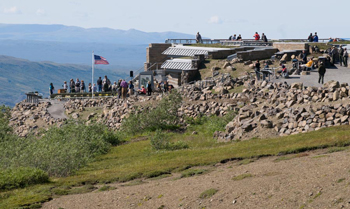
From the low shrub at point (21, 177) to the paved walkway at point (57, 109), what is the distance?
2915 cm

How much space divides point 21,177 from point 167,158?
724 cm

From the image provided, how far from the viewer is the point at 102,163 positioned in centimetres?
2848

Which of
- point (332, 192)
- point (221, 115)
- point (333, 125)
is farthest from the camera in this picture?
point (221, 115)

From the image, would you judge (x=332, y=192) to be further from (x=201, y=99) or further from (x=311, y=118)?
(x=201, y=99)

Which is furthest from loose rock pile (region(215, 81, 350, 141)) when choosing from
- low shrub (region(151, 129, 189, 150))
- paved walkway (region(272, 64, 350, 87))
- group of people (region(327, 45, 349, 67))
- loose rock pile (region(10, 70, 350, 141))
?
group of people (region(327, 45, 349, 67))

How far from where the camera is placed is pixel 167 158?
2725 cm

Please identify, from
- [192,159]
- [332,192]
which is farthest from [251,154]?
[332,192]

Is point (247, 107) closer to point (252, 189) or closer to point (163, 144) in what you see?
point (163, 144)

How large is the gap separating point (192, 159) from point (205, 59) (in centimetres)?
3654

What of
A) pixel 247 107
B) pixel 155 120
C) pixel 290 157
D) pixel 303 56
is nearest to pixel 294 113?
pixel 247 107

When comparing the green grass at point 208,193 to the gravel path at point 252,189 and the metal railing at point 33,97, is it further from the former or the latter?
the metal railing at point 33,97

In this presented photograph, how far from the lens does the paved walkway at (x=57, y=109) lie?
53250 mm

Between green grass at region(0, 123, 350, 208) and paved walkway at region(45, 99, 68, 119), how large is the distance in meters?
22.9

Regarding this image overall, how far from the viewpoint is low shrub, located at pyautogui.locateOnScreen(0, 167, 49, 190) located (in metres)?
22.3
